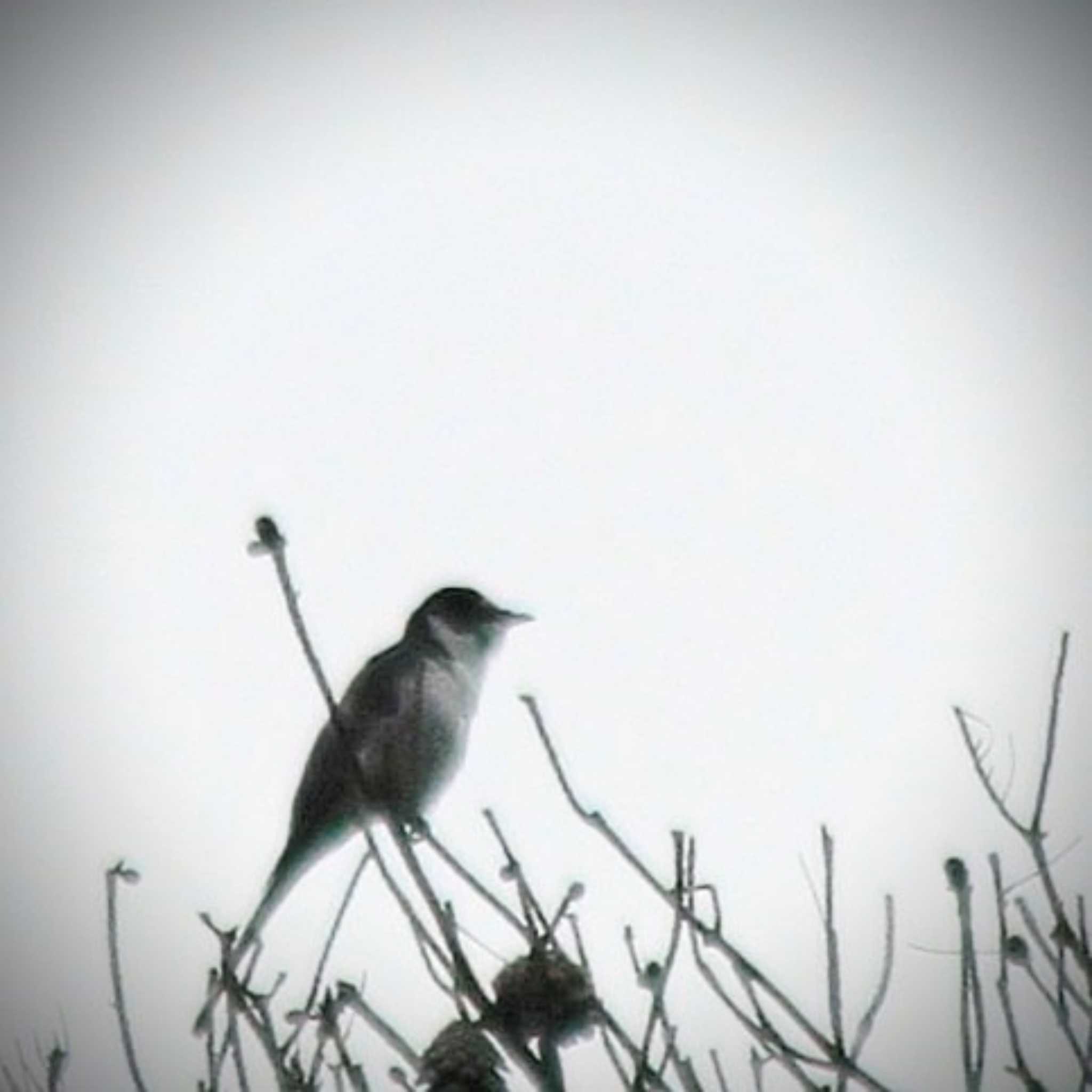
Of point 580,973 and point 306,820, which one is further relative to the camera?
point 306,820

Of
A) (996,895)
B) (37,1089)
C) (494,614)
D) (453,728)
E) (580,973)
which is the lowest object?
(37,1089)

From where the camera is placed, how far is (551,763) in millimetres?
2586

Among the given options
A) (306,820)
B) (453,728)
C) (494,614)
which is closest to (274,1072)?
(306,820)

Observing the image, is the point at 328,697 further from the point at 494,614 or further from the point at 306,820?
the point at 494,614

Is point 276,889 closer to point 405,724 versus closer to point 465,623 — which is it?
point 405,724

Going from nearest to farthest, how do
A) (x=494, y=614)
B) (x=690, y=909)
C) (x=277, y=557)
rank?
1. (x=277, y=557)
2. (x=690, y=909)
3. (x=494, y=614)

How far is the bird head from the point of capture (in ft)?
21.7

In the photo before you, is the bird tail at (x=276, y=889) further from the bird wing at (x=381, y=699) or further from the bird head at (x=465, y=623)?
the bird head at (x=465, y=623)

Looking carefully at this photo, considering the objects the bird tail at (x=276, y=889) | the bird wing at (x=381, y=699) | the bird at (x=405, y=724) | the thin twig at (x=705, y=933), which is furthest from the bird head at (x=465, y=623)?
the thin twig at (x=705, y=933)

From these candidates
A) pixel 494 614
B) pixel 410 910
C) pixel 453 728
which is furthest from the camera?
pixel 494 614

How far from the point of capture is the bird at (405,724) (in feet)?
15.8

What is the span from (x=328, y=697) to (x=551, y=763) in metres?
0.66

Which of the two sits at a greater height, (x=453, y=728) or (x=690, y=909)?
(x=453, y=728)

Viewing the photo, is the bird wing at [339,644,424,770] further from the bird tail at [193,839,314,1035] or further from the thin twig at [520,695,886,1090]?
the thin twig at [520,695,886,1090]
